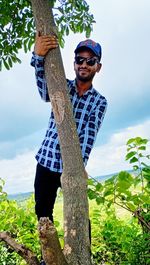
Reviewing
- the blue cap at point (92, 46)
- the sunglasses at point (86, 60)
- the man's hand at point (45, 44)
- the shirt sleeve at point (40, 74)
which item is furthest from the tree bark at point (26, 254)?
the blue cap at point (92, 46)

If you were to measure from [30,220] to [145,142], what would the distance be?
307 cm

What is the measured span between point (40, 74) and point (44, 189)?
3.30 ft

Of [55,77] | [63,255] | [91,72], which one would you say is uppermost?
[91,72]

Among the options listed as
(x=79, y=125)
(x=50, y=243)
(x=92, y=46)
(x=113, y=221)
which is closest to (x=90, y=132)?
(x=79, y=125)

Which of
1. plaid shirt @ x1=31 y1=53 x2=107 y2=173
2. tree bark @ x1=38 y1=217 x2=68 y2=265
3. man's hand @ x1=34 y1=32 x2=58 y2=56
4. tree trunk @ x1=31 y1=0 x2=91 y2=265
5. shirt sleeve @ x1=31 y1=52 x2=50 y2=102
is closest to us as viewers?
tree bark @ x1=38 y1=217 x2=68 y2=265

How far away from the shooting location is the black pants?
161 inches

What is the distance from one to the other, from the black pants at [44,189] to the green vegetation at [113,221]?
0.39 meters

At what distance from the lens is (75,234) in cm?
323

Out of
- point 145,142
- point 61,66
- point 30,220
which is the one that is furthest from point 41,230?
point 30,220

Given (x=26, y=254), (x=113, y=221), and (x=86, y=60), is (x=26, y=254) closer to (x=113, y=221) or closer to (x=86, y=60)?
(x=86, y=60)

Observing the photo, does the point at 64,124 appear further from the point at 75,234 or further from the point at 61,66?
the point at 75,234

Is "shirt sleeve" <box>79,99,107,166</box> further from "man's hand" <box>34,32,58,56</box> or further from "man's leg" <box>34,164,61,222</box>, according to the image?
"man's hand" <box>34,32,58,56</box>

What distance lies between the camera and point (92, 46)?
4055 mm

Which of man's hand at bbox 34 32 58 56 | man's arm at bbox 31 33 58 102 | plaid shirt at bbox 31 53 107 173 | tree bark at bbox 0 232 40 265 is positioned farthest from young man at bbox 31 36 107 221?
tree bark at bbox 0 232 40 265
